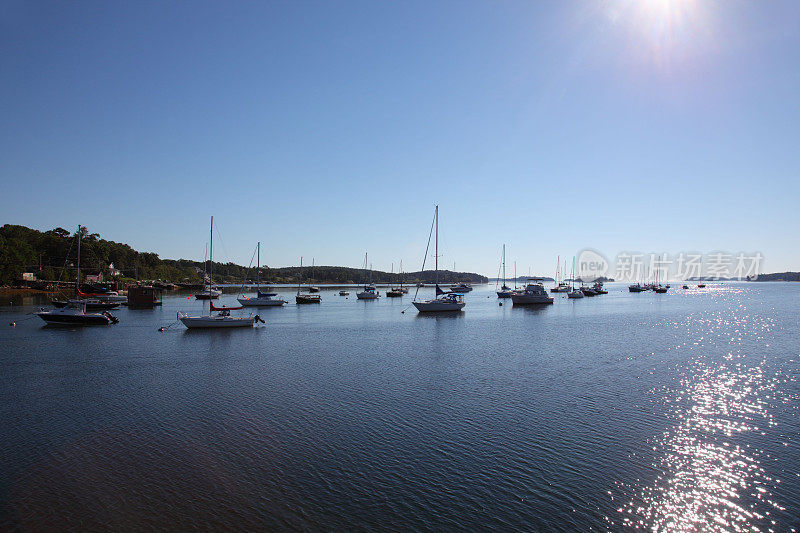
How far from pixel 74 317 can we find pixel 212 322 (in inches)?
623

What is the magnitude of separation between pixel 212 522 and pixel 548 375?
19.8 meters

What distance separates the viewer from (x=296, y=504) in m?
10.6

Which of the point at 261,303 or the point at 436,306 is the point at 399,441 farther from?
the point at 261,303

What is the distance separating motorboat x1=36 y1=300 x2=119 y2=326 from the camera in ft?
153

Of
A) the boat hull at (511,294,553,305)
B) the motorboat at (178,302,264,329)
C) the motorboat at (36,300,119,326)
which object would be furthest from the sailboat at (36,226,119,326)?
the boat hull at (511,294,553,305)

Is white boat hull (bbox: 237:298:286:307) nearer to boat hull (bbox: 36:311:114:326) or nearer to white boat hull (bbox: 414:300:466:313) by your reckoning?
white boat hull (bbox: 414:300:466:313)

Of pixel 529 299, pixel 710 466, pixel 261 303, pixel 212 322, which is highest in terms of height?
pixel 529 299

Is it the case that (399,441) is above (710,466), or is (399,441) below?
below

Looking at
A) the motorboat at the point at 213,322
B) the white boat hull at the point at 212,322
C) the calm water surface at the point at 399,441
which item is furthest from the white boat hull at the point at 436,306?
the calm water surface at the point at 399,441

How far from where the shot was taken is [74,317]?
47.3m

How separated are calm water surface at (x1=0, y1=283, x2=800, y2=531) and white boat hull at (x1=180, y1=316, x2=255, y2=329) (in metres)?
14.4

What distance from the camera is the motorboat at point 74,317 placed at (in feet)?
153

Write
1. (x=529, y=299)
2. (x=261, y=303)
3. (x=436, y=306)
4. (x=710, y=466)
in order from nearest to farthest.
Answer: (x=710, y=466) → (x=436, y=306) → (x=261, y=303) → (x=529, y=299)

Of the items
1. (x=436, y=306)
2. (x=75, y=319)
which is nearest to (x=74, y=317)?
(x=75, y=319)
